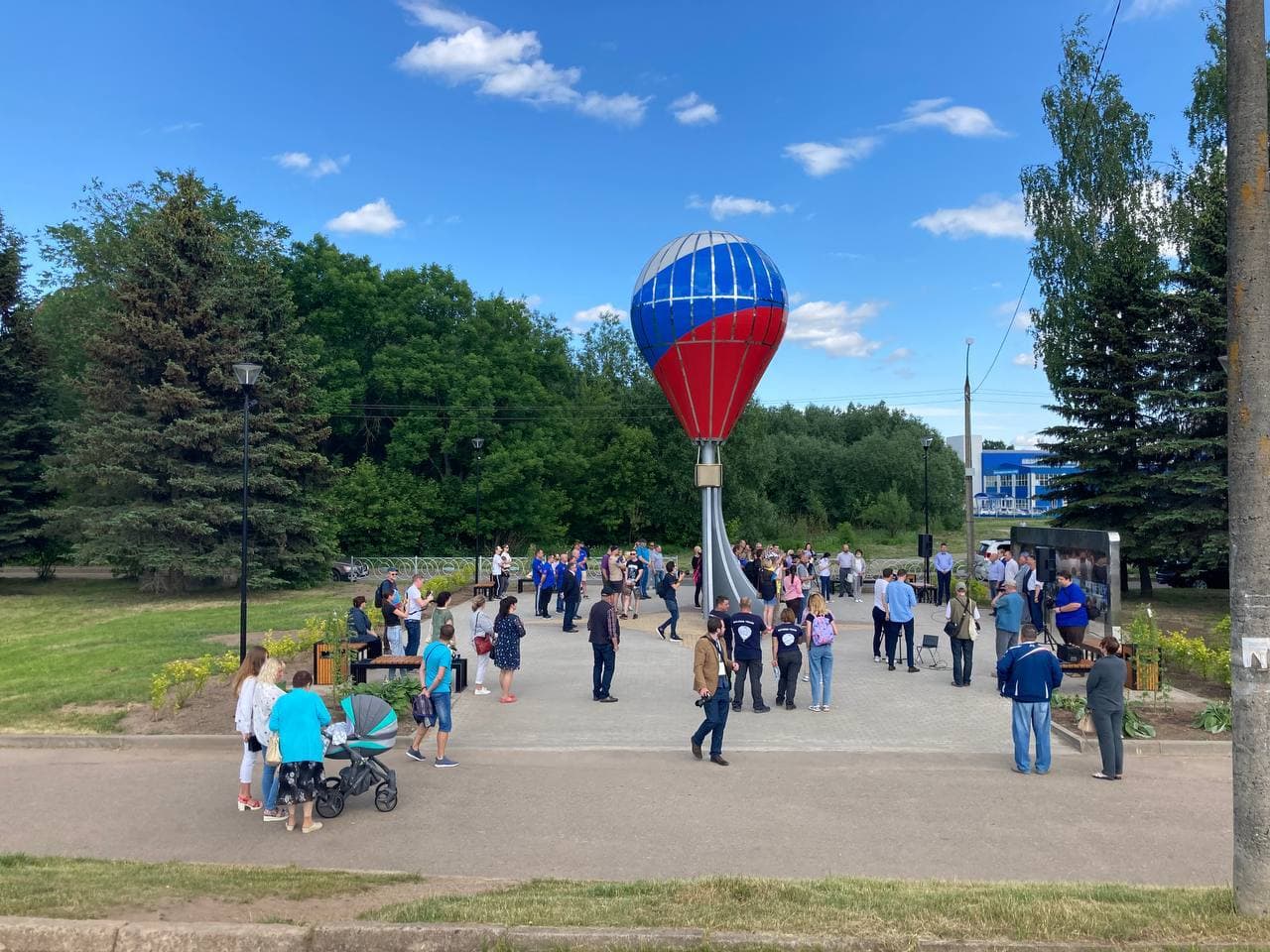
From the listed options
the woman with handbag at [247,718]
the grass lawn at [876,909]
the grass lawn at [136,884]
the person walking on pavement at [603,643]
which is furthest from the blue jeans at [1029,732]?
the woman with handbag at [247,718]

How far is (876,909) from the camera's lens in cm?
570

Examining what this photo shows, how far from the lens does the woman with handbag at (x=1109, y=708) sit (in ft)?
32.2

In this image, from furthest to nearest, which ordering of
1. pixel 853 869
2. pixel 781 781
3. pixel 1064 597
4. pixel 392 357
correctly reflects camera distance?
pixel 392 357, pixel 1064 597, pixel 781 781, pixel 853 869

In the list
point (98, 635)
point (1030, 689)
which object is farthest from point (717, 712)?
point (98, 635)

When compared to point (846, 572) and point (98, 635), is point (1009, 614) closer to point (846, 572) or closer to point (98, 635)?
point (846, 572)

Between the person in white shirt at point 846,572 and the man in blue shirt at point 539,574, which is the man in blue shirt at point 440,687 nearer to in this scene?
the man in blue shirt at point 539,574

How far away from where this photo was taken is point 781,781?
9.85 m

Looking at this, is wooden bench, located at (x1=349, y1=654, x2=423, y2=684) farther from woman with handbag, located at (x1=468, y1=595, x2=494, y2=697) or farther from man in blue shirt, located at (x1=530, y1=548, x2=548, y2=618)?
man in blue shirt, located at (x1=530, y1=548, x2=548, y2=618)

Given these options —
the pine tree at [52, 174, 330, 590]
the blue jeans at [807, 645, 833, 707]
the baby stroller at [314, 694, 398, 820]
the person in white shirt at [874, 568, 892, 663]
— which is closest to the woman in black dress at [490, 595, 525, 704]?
the blue jeans at [807, 645, 833, 707]

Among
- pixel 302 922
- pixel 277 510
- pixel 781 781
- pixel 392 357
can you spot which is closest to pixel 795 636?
pixel 781 781

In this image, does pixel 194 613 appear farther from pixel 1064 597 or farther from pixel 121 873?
pixel 1064 597

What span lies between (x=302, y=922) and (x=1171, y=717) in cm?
1172

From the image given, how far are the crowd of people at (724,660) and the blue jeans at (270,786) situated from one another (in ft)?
0.05

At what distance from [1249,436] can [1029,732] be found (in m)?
5.45
